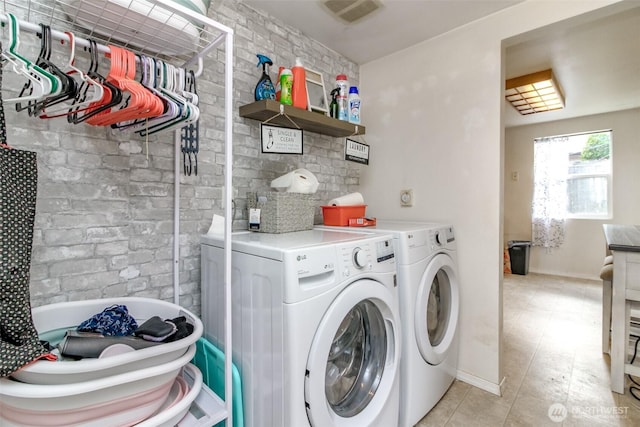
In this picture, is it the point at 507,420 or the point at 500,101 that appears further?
the point at 500,101

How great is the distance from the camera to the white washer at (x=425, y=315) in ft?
4.85

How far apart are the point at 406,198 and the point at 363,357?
4.15 feet

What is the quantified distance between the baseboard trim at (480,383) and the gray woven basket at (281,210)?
4.66ft

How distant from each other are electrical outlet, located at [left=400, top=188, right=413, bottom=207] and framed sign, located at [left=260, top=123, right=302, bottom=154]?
3.14 ft

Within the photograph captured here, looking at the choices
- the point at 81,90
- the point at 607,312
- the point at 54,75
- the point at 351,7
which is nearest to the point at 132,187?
the point at 81,90

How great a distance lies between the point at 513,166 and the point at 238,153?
4923mm

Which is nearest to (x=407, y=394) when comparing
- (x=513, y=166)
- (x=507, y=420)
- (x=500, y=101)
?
(x=507, y=420)

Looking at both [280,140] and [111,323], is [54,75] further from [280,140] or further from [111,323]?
[280,140]

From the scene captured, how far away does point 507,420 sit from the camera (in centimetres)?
161

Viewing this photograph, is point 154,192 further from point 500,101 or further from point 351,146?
point 500,101

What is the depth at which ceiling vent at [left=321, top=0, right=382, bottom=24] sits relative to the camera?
5.72 feet

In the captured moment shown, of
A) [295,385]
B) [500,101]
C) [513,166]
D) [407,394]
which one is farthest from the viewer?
[513,166]

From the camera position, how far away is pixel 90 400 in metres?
0.81

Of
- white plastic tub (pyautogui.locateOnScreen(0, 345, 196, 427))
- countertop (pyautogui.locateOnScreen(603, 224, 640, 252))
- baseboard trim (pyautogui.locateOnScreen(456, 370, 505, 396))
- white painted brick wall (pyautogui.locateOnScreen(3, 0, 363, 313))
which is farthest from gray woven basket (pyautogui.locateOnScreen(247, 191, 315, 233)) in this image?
countertop (pyautogui.locateOnScreen(603, 224, 640, 252))
